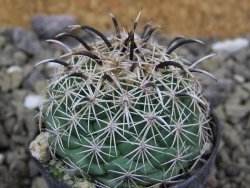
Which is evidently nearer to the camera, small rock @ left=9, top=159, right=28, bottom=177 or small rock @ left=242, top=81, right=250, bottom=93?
small rock @ left=9, top=159, right=28, bottom=177

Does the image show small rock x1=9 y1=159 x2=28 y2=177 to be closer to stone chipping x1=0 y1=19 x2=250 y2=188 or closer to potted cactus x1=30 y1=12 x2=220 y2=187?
stone chipping x1=0 y1=19 x2=250 y2=188

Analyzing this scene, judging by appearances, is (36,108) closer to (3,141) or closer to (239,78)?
(3,141)

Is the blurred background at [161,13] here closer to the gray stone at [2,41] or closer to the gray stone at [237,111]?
the gray stone at [2,41]

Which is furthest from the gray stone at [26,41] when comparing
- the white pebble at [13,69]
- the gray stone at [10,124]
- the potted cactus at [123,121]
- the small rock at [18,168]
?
the potted cactus at [123,121]

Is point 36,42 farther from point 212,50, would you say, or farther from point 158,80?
point 158,80

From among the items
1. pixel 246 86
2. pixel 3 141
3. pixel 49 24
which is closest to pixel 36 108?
pixel 3 141

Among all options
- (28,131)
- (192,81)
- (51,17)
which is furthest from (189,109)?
(51,17)

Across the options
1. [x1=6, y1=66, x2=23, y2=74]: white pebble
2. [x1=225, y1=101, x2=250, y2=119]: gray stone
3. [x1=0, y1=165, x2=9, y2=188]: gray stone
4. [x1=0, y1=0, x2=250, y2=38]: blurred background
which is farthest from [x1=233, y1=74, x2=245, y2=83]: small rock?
[x1=0, y1=165, x2=9, y2=188]: gray stone

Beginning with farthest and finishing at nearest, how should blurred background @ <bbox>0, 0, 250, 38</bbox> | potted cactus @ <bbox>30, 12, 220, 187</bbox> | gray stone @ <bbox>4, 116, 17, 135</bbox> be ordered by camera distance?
blurred background @ <bbox>0, 0, 250, 38</bbox> < gray stone @ <bbox>4, 116, 17, 135</bbox> < potted cactus @ <bbox>30, 12, 220, 187</bbox>
